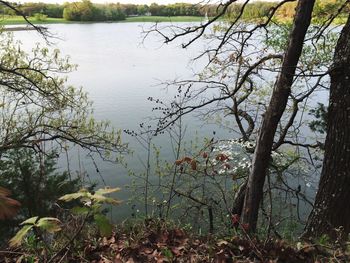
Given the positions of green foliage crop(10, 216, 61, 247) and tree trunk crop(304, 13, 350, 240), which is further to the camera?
tree trunk crop(304, 13, 350, 240)

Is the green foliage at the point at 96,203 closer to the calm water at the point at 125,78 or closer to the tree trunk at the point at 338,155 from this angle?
the tree trunk at the point at 338,155

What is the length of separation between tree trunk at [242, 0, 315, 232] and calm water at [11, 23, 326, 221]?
102 inches

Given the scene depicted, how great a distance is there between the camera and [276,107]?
503 centimetres

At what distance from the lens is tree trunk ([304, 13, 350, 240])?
12.8 feet

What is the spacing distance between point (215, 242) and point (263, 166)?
2.69m

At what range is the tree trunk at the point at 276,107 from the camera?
459cm

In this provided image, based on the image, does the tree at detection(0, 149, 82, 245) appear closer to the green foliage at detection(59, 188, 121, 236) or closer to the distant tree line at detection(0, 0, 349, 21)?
the distant tree line at detection(0, 0, 349, 21)

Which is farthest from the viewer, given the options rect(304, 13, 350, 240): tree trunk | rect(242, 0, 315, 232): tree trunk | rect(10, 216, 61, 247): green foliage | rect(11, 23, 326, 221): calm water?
rect(11, 23, 326, 221): calm water

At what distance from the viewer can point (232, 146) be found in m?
11.1

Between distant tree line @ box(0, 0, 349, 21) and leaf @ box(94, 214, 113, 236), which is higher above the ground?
distant tree line @ box(0, 0, 349, 21)

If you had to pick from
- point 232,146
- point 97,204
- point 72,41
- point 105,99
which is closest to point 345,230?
point 97,204

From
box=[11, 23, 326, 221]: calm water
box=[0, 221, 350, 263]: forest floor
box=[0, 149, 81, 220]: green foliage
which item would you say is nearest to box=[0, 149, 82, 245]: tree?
box=[0, 149, 81, 220]: green foliage

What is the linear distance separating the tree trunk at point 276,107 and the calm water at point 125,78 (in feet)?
8.54

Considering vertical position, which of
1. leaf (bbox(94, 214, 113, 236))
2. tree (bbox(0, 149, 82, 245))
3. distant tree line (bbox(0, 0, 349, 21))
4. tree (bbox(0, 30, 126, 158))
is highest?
distant tree line (bbox(0, 0, 349, 21))
